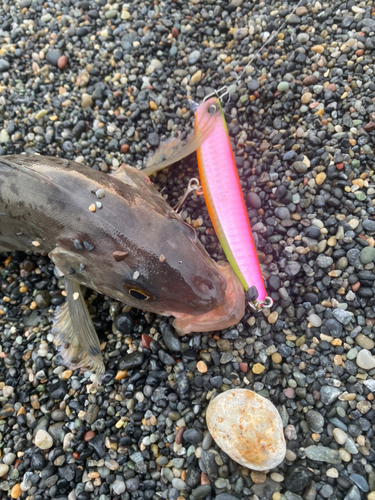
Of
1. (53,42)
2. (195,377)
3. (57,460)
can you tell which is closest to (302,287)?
(195,377)

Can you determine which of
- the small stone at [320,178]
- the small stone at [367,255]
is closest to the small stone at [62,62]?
the small stone at [320,178]

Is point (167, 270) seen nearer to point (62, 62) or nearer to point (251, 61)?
point (251, 61)

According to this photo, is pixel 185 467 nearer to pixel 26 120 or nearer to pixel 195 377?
pixel 195 377

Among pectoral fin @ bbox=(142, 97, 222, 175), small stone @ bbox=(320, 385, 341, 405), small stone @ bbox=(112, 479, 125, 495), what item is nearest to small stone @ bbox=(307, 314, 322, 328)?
small stone @ bbox=(320, 385, 341, 405)

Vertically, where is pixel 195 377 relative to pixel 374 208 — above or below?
below

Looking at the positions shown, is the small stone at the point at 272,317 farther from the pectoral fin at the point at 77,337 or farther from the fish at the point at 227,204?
the pectoral fin at the point at 77,337

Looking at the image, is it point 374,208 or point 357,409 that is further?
point 374,208

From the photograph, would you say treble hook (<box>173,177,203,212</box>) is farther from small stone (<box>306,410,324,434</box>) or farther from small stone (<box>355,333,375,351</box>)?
small stone (<box>306,410,324,434</box>)
